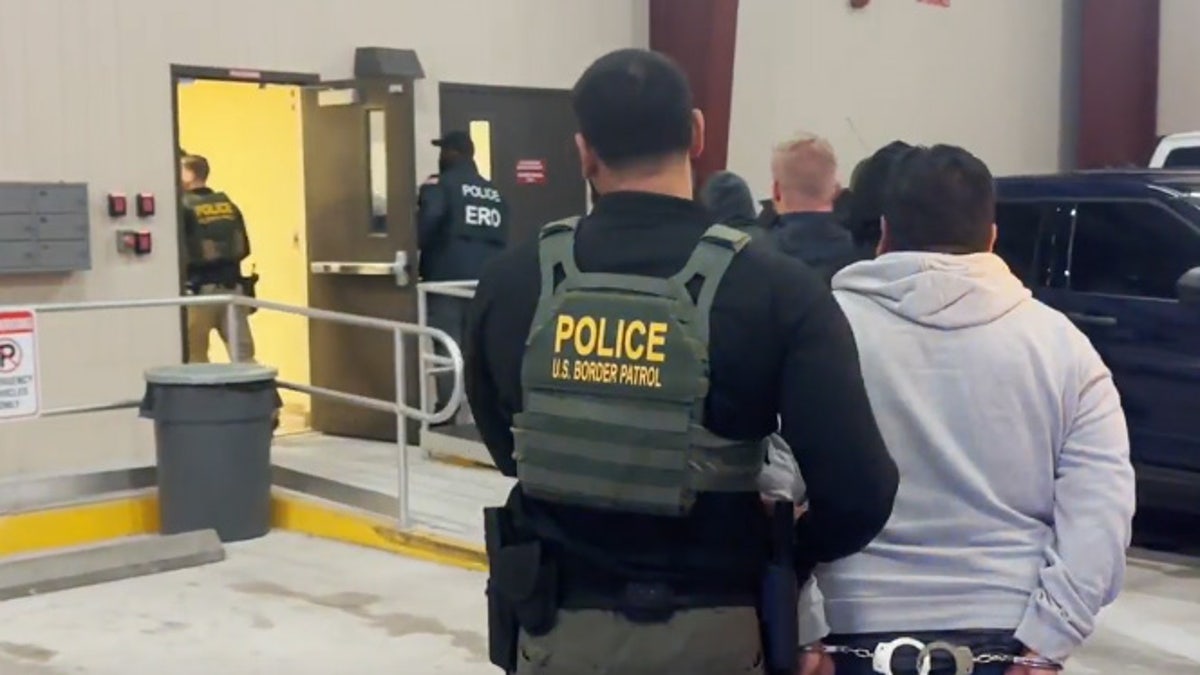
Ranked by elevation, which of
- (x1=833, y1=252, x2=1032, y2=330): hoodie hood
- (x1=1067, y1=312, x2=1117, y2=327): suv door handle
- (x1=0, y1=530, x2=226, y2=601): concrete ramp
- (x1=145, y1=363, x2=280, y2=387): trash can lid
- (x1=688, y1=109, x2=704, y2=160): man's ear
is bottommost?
(x1=0, y1=530, x2=226, y2=601): concrete ramp

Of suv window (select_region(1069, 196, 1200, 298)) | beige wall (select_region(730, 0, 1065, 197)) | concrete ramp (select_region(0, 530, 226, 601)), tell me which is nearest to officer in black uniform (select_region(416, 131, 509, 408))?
concrete ramp (select_region(0, 530, 226, 601))

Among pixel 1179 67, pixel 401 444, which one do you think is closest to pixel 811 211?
pixel 401 444

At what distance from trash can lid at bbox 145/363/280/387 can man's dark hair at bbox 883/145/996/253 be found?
5054mm

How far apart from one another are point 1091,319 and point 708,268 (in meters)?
4.82

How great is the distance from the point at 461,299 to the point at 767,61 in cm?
385

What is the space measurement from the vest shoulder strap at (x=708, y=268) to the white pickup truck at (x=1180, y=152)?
7.19 meters

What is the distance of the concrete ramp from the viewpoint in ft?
20.3

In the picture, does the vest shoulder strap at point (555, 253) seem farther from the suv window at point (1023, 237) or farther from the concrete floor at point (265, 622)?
the suv window at point (1023, 237)

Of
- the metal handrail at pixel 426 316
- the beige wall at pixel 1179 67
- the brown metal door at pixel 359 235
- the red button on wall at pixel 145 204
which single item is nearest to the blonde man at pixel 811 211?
the metal handrail at pixel 426 316

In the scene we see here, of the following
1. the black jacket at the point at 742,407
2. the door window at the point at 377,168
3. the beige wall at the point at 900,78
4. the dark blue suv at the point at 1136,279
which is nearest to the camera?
the black jacket at the point at 742,407

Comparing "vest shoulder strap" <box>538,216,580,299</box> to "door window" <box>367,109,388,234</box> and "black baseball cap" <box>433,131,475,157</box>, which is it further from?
"door window" <box>367,109,388,234</box>

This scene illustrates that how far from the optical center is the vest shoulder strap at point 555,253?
2100 mm

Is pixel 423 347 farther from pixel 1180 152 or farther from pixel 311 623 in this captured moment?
pixel 1180 152

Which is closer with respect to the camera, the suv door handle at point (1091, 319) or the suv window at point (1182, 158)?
the suv door handle at point (1091, 319)
